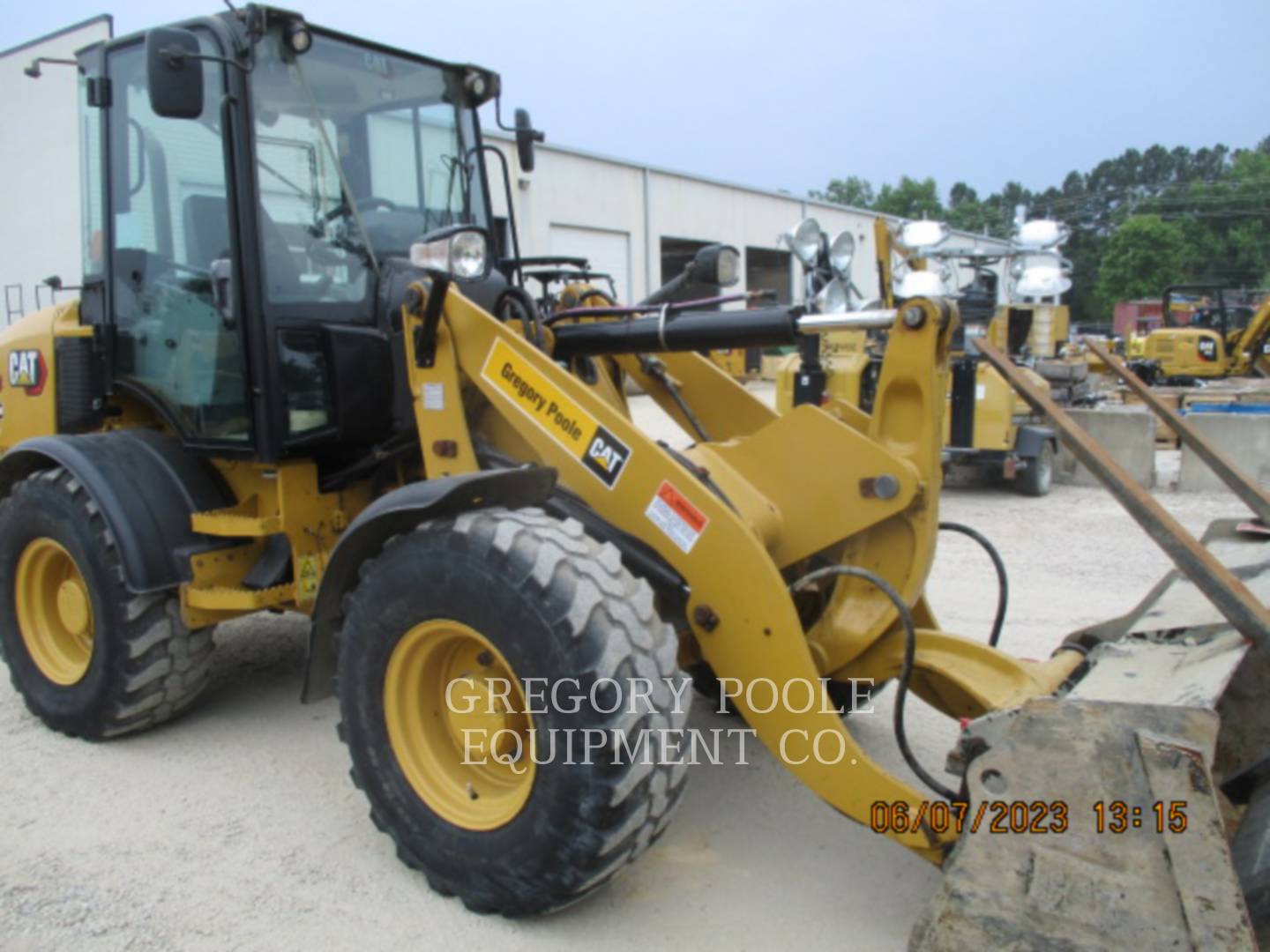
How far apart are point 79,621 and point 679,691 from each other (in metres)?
2.74

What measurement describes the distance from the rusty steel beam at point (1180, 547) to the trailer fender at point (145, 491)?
10.00ft

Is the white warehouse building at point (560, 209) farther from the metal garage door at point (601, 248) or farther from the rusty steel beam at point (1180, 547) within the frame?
the rusty steel beam at point (1180, 547)

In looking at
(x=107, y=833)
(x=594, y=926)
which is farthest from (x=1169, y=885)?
(x=107, y=833)

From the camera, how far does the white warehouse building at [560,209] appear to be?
41.2 feet

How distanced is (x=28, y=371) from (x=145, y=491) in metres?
1.14

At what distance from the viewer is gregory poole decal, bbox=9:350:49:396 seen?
4.35 m

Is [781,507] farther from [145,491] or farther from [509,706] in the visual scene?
[145,491]

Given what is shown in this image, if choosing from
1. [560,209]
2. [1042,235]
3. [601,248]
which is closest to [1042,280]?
[1042,235]

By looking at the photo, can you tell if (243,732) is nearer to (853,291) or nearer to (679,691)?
(679,691)

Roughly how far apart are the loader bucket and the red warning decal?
0.87m

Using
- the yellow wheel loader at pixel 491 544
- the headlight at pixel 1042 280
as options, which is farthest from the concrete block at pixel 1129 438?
the yellow wheel loader at pixel 491 544

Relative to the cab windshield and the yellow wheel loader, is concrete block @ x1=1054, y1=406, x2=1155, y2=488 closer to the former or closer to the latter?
the yellow wheel loader

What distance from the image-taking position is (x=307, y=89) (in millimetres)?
3617

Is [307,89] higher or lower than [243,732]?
higher
